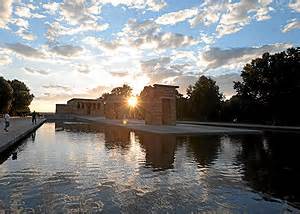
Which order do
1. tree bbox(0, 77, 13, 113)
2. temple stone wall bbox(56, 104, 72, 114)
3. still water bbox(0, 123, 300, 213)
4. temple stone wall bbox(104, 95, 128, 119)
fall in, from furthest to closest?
1. temple stone wall bbox(56, 104, 72, 114)
2. temple stone wall bbox(104, 95, 128, 119)
3. tree bbox(0, 77, 13, 113)
4. still water bbox(0, 123, 300, 213)

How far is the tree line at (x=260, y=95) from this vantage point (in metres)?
37.4

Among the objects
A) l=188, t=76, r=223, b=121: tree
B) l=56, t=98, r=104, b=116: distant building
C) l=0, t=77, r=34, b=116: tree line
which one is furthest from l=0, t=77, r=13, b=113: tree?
l=56, t=98, r=104, b=116: distant building

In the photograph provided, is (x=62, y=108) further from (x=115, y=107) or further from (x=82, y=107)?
(x=115, y=107)

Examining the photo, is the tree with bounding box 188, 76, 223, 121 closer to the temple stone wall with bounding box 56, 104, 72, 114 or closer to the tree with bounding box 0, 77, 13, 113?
the tree with bounding box 0, 77, 13, 113

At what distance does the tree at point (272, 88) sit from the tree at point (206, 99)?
21.0 feet

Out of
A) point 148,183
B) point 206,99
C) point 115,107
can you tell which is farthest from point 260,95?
point 148,183

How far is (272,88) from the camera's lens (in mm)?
38500

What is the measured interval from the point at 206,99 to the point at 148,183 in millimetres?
43599

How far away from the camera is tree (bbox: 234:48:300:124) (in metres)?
37.1

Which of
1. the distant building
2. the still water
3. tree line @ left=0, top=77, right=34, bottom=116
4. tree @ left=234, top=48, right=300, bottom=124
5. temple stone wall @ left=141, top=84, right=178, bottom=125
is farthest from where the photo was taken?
the distant building

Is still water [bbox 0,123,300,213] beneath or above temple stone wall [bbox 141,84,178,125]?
beneath

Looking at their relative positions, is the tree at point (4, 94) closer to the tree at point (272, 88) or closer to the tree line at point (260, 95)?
the tree line at point (260, 95)

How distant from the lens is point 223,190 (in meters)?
7.38

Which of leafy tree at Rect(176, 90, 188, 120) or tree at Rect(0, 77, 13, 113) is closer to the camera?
tree at Rect(0, 77, 13, 113)
